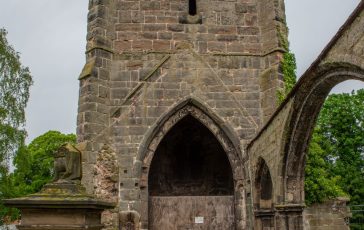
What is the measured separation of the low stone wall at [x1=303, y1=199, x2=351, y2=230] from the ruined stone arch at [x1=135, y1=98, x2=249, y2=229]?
1.46 metres

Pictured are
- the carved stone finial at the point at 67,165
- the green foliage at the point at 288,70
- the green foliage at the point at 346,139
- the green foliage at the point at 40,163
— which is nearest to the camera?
the carved stone finial at the point at 67,165

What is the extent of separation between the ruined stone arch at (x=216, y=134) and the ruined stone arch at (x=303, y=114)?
2.78 metres

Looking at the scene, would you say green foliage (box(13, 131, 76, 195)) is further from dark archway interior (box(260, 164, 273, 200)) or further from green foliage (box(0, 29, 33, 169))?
dark archway interior (box(260, 164, 273, 200))

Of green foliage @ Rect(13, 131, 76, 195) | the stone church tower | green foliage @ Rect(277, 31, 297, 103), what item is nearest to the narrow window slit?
the stone church tower

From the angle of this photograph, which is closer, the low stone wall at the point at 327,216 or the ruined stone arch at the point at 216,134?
the low stone wall at the point at 327,216

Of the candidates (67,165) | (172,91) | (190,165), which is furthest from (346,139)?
(67,165)

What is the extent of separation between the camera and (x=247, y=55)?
37.1 ft

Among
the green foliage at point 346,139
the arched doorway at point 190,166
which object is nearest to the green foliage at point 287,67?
the arched doorway at point 190,166

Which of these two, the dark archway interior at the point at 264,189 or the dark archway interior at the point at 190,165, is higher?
the dark archway interior at the point at 190,165

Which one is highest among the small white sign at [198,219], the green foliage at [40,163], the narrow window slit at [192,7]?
the narrow window slit at [192,7]

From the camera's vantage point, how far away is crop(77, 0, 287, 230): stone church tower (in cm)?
1027

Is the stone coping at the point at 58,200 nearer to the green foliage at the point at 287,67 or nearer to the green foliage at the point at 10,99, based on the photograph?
the green foliage at the point at 287,67

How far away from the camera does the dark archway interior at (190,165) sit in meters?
13.5

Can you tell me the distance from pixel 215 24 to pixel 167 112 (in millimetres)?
2626
